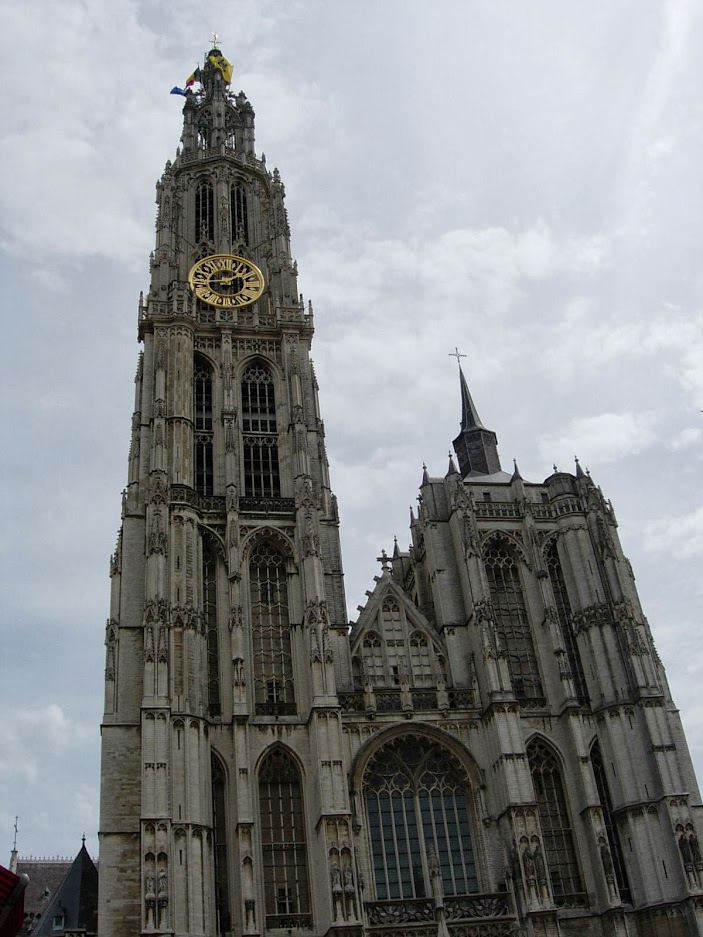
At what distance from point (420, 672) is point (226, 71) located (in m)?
46.0

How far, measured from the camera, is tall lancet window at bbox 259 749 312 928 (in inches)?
1351

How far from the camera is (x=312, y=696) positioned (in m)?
37.2

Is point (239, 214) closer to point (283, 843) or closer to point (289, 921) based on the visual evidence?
point (283, 843)

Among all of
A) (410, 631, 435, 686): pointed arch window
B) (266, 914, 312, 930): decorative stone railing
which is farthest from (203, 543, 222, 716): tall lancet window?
(410, 631, 435, 686): pointed arch window

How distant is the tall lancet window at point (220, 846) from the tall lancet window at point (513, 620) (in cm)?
1257

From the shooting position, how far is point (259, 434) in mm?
46125

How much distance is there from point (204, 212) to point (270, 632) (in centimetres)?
2690

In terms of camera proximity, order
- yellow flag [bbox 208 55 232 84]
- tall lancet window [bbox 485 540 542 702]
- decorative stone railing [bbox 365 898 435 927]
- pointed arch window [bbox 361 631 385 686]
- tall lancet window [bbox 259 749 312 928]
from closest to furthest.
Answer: decorative stone railing [bbox 365 898 435 927] < tall lancet window [bbox 259 749 312 928] < pointed arch window [bbox 361 631 385 686] < tall lancet window [bbox 485 540 542 702] < yellow flag [bbox 208 55 232 84]

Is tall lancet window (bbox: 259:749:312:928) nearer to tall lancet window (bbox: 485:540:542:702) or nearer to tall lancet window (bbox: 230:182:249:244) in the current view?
tall lancet window (bbox: 485:540:542:702)

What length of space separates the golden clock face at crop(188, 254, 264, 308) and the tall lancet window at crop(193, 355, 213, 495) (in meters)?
4.32

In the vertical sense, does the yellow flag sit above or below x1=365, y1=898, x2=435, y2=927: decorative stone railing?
above

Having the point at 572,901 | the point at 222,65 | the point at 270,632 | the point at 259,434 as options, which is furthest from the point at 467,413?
the point at 222,65

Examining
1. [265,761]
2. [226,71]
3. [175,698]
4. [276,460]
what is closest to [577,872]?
[265,761]

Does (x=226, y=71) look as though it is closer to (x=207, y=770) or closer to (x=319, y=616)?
(x=319, y=616)
